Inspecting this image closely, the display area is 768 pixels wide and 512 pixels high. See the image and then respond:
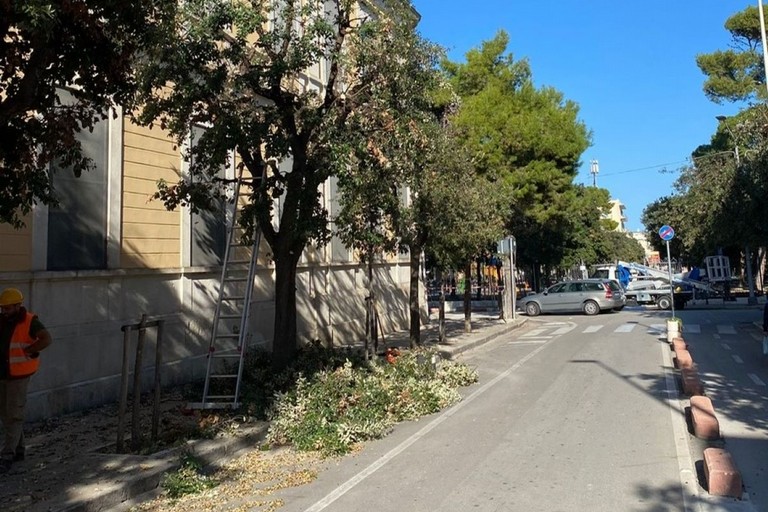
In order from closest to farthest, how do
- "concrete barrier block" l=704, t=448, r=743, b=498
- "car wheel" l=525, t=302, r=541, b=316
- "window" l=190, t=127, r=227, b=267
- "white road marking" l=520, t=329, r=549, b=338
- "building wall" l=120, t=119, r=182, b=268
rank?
"concrete barrier block" l=704, t=448, r=743, b=498 → "building wall" l=120, t=119, r=182, b=268 → "window" l=190, t=127, r=227, b=267 → "white road marking" l=520, t=329, r=549, b=338 → "car wheel" l=525, t=302, r=541, b=316

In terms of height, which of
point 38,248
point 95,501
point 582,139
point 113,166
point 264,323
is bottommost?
point 95,501

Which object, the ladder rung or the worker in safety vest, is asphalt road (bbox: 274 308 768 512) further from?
the worker in safety vest

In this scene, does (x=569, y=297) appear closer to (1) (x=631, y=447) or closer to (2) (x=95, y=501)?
(1) (x=631, y=447)

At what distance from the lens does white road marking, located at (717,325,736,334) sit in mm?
19219

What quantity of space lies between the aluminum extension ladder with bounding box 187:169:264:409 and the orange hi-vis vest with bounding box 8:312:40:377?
107 inches

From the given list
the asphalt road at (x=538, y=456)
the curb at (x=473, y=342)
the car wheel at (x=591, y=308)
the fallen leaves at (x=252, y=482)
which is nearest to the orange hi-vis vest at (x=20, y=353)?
the fallen leaves at (x=252, y=482)

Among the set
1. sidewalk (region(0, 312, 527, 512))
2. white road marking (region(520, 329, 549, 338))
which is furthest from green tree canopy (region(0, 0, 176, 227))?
white road marking (region(520, 329, 549, 338))

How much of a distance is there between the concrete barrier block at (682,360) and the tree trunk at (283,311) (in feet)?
22.3

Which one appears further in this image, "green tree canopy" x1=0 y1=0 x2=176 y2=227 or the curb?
the curb

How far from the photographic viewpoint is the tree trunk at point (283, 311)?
1041 centimetres

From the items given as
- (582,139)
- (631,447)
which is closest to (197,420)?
(631,447)

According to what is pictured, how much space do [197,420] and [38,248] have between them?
10.9ft

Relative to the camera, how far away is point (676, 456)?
6.68 m

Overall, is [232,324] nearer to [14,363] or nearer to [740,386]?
[14,363]
